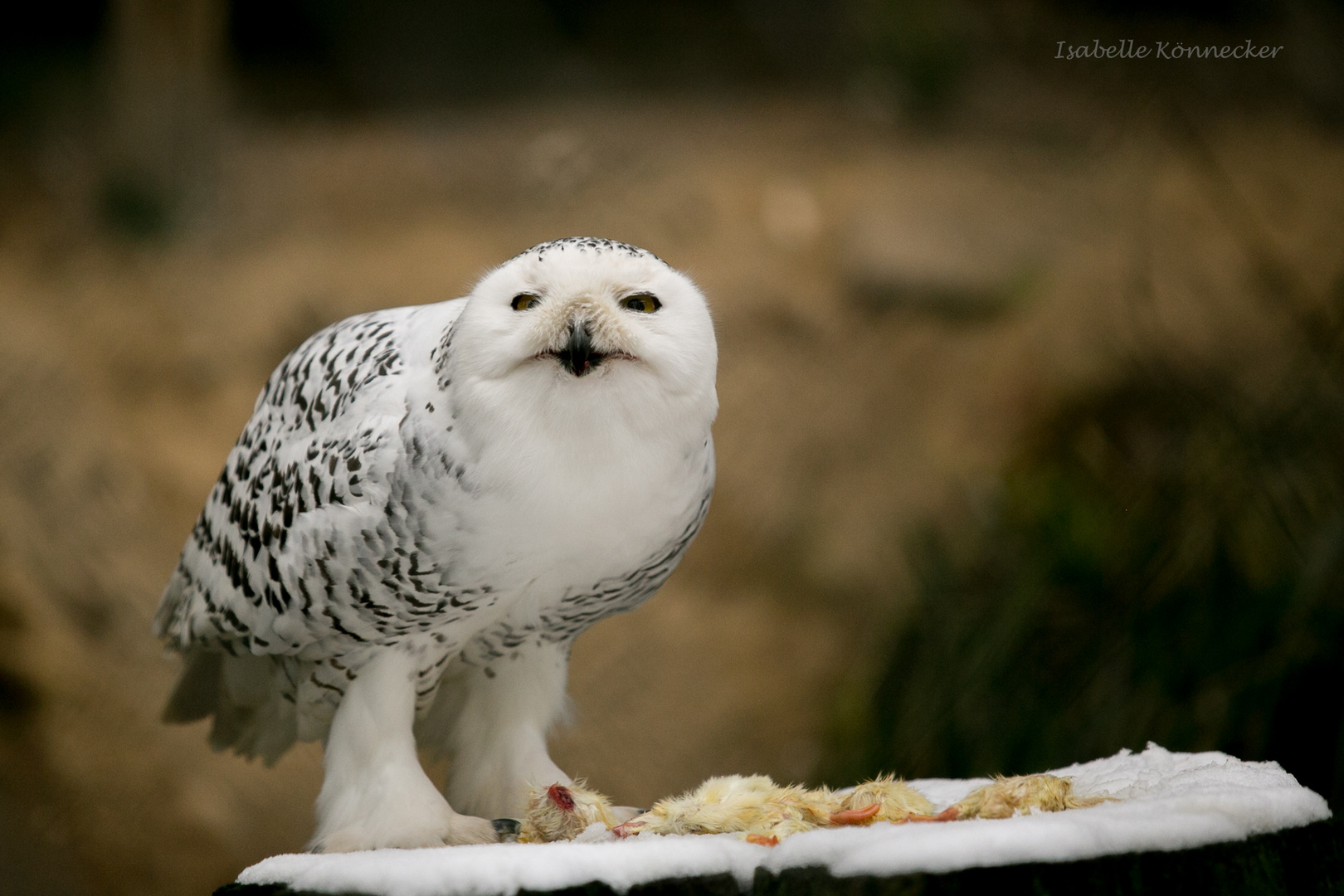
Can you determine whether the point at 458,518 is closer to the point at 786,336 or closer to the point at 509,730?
the point at 509,730

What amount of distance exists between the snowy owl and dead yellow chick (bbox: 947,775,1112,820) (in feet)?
1.40

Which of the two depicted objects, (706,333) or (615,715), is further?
(615,715)

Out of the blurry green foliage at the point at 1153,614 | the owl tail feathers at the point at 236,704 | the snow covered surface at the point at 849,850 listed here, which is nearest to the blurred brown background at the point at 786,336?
the blurry green foliage at the point at 1153,614

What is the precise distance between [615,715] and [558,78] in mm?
2047

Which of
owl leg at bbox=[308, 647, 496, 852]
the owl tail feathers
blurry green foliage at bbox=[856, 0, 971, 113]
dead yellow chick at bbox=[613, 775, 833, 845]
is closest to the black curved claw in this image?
owl leg at bbox=[308, 647, 496, 852]

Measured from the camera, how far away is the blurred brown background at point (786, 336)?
252cm

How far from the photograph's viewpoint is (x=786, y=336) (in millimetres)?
3471

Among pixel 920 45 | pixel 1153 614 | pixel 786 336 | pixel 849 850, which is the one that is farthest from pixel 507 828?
pixel 920 45

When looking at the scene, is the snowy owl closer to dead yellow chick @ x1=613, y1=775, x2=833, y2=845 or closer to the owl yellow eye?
the owl yellow eye

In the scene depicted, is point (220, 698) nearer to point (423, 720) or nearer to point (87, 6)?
point (423, 720)

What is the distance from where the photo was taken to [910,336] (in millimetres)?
3555

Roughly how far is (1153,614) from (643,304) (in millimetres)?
1716

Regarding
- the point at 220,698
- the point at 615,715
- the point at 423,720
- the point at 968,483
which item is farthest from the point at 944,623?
the point at 220,698

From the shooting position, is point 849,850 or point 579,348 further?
point 579,348
